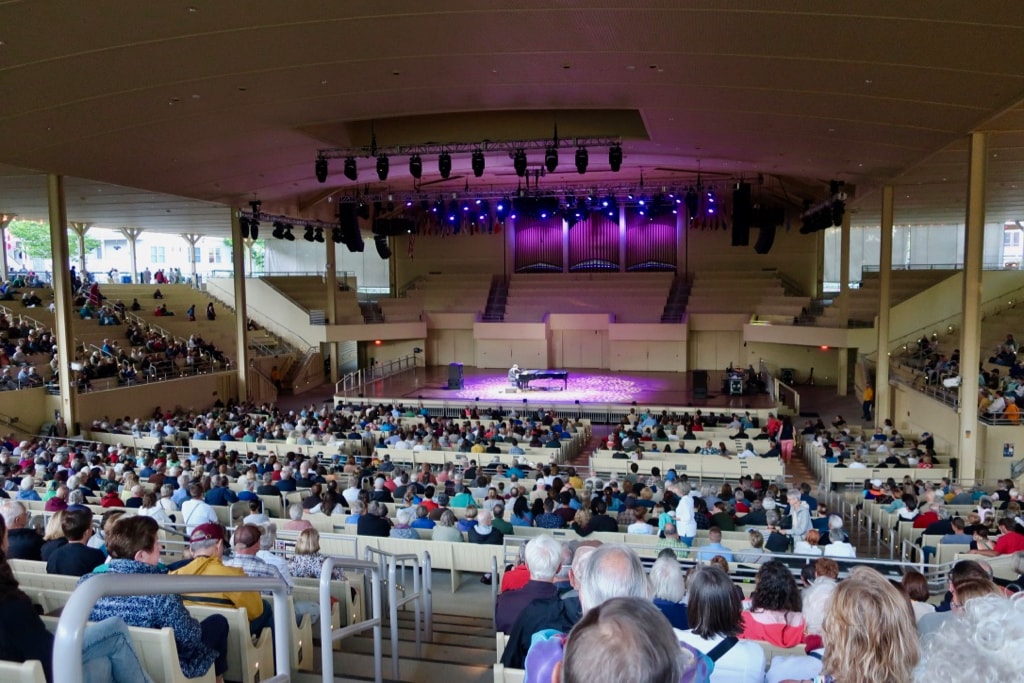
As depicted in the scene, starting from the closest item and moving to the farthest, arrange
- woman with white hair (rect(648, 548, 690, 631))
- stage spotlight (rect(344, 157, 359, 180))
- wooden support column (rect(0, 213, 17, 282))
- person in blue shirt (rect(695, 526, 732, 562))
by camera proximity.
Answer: woman with white hair (rect(648, 548, 690, 631)), person in blue shirt (rect(695, 526, 732, 562)), stage spotlight (rect(344, 157, 359, 180)), wooden support column (rect(0, 213, 17, 282))

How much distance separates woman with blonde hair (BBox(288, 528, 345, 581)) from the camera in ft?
17.6

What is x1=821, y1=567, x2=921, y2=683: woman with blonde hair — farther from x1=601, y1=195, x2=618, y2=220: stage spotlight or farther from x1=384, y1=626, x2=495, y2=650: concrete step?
x1=601, y1=195, x2=618, y2=220: stage spotlight

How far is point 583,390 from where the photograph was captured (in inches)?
975

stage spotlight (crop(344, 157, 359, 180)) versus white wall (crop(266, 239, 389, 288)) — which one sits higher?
stage spotlight (crop(344, 157, 359, 180))

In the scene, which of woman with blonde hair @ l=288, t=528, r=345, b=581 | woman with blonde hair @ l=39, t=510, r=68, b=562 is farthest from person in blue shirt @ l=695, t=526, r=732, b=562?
woman with blonde hair @ l=39, t=510, r=68, b=562

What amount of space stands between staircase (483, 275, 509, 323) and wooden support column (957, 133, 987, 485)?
63.7 feet

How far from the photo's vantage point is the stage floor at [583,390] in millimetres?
22266

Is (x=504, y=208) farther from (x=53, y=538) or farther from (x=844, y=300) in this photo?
(x=53, y=538)

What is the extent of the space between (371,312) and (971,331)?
2276 centimetres

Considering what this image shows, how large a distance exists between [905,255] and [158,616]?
Result: 38197 mm

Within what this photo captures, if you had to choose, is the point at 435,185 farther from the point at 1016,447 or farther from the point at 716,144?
the point at 1016,447

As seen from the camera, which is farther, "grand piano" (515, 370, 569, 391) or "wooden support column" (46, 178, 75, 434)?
"grand piano" (515, 370, 569, 391)

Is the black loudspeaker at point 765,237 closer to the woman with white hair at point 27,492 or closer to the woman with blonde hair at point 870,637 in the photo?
the woman with white hair at point 27,492

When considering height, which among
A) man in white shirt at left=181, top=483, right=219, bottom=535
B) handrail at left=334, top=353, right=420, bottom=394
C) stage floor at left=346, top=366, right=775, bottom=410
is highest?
man in white shirt at left=181, top=483, right=219, bottom=535
